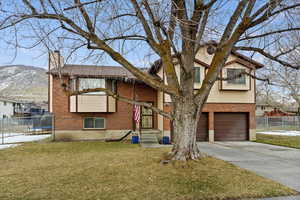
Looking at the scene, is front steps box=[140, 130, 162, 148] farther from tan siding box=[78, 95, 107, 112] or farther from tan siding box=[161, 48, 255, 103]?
tan siding box=[161, 48, 255, 103]

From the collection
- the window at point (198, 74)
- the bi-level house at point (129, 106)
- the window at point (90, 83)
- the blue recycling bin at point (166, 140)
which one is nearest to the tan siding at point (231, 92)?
the bi-level house at point (129, 106)

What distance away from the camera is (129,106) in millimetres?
15617

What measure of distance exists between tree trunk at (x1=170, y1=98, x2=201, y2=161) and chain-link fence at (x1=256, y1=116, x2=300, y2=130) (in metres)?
23.8

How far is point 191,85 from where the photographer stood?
280 inches

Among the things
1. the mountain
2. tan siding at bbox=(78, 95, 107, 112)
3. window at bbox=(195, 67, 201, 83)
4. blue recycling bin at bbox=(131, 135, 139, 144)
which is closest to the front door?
blue recycling bin at bbox=(131, 135, 139, 144)

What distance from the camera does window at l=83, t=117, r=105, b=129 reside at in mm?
15080

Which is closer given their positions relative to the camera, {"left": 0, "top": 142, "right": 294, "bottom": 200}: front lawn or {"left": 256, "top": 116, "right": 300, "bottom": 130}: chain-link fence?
{"left": 0, "top": 142, "right": 294, "bottom": 200}: front lawn

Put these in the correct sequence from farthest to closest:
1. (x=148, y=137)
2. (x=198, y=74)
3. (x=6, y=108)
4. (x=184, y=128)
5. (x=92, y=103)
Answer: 1. (x=6, y=108)
2. (x=198, y=74)
3. (x=92, y=103)
4. (x=148, y=137)
5. (x=184, y=128)

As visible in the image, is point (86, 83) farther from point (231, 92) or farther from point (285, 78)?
point (285, 78)

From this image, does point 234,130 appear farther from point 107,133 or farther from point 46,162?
point 46,162

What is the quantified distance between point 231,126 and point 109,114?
29.4ft

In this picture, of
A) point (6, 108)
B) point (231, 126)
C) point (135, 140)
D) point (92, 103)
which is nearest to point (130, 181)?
point (135, 140)

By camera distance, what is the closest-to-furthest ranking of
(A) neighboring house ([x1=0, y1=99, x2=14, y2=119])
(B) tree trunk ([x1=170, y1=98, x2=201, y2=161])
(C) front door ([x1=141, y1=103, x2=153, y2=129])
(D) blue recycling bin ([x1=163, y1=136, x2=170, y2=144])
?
(B) tree trunk ([x1=170, y1=98, x2=201, y2=161])
(D) blue recycling bin ([x1=163, y1=136, x2=170, y2=144])
(C) front door ([x1=141, y1=103, x2=153, y2=129])
(A) neighboring house ([x1=0, y1=99, x2=14, y2=119])

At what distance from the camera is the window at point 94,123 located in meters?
15.1
